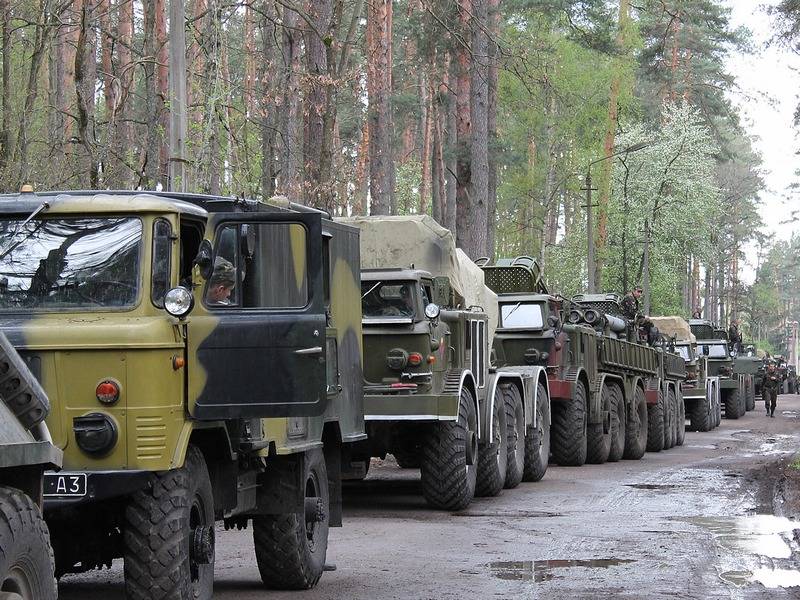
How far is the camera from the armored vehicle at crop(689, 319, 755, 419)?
4369cm

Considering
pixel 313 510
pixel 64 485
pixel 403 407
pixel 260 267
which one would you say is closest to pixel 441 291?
pixel 403 407

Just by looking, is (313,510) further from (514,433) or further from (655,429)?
(655,429)

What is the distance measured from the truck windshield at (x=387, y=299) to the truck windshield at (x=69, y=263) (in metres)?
6.99

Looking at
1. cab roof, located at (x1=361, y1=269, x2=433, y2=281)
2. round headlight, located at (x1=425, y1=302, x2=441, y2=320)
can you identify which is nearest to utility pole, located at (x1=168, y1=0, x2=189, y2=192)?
cab roof, located at (x1=361, y1=269, x2=433, y2=281)

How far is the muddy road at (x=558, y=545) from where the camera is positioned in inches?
389

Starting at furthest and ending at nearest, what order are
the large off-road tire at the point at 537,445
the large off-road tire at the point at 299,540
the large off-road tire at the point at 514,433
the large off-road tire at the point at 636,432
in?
the large off-road tire at the point at 636,432, the large off-road tire at the point at 537,445, the large off-road tire at the point at 514,433, the large off-road tire at the point at 299,540

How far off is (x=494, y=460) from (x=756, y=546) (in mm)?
4991

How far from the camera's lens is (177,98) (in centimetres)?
1477

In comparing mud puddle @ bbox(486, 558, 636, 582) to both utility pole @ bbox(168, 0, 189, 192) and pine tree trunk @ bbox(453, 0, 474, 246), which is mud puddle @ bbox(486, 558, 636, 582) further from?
pine tree trunk @ bbox(453, 0, 474, 246)

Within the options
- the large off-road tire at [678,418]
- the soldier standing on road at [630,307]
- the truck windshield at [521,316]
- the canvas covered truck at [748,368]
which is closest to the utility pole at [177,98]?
the truck windshield at [521,316]

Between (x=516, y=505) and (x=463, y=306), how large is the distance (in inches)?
95.6

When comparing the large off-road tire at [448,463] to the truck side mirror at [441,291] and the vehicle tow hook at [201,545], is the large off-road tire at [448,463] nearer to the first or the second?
the truck side mirror at [441,291]

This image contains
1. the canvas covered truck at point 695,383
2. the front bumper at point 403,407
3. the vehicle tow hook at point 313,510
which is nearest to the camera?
the vehicle tow hook at point 313,510

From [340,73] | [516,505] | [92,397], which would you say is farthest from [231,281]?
[340,73]
